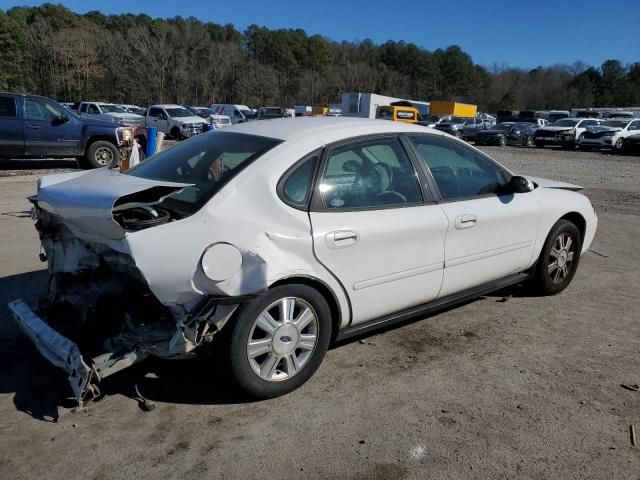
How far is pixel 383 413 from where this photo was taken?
3.08 metres

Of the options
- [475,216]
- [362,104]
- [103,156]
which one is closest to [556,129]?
[362,104]

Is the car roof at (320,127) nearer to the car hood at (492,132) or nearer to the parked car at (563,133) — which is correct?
the parked car at (563,133)

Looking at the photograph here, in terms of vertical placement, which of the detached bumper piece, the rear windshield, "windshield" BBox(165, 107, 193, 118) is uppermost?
"windshield" BBox(165, 107, 193, 118)

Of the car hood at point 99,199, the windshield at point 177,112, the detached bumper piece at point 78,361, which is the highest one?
the windshield at point 177,112

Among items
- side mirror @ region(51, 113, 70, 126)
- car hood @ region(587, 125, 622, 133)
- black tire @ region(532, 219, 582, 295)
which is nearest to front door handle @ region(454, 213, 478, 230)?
black tire @ region(532, 219, 582, 295)

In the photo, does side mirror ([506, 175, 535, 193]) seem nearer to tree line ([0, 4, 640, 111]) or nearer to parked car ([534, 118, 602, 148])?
parked car ([534, 118, 602, 148])

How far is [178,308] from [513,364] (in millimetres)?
2240

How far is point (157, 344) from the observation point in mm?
2914

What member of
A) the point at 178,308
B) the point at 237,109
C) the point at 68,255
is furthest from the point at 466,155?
the point at 237,109

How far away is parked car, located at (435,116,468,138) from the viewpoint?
33406 mm

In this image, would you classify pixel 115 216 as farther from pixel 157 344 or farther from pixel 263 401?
pixel 263 401

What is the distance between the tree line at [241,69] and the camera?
70.1m

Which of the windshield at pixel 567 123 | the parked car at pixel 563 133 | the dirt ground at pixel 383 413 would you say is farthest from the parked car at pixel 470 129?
the dirt ground at pixel 383 413

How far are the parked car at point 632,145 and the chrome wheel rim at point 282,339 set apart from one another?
2703 cm
